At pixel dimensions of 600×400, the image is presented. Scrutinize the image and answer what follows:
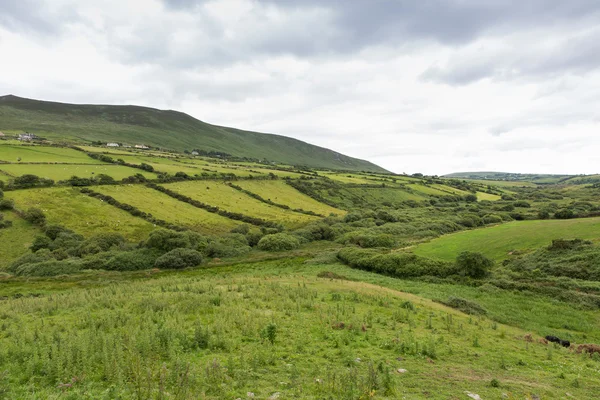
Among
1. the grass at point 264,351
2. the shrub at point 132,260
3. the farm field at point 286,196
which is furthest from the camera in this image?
the farm field at point 286,196

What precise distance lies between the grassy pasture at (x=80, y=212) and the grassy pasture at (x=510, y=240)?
52736mm

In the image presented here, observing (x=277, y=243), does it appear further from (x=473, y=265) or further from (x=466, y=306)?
(x=466, y=306)

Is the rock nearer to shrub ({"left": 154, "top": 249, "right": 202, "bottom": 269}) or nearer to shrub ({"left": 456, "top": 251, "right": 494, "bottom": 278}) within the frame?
shrub ({"left": 456, "top": 251, "right": 494, "bottom": 278})

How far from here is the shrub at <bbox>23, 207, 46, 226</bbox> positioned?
5612 cm

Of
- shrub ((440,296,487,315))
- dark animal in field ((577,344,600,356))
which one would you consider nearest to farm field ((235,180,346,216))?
shrub ((440,296,487,315))

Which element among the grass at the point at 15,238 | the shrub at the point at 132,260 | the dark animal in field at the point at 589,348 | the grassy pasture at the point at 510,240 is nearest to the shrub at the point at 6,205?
the grass at the point at 15,238

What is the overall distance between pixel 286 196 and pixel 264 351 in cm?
9747

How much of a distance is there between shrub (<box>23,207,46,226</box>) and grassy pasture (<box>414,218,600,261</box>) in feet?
212

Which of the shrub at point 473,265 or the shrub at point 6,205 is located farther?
the shrub at point 6,205

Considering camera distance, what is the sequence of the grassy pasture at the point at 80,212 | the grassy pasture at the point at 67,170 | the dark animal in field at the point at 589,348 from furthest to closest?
the grassy pasture at the point at 67,170, the grassy pasture at the point at 80,212, the dark animal in field at the point at 589,348

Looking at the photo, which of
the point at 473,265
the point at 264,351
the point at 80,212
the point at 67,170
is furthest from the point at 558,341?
the point at 67,170

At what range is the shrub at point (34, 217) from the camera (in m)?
56.1

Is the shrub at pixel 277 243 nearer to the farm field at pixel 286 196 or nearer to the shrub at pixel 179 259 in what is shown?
the shrub at pixel 179 259

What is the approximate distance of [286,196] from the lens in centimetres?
10975
